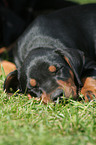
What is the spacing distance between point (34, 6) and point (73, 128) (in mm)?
5889

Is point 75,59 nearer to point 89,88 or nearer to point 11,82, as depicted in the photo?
point 89,88

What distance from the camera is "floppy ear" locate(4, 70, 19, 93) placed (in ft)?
10.9

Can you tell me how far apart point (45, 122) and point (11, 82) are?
121 centimetres

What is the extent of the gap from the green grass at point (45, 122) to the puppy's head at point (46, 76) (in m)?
0.15

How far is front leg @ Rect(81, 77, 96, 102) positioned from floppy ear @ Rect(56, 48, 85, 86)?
0.48 ft

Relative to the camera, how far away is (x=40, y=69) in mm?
3096

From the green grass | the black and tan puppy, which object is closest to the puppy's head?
the black and tan puppy

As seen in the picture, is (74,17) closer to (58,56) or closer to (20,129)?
(58,56)

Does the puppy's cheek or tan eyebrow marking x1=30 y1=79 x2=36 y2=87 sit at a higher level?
tan eyebrow marking x1=30 y1=79 x2=36 y2=87

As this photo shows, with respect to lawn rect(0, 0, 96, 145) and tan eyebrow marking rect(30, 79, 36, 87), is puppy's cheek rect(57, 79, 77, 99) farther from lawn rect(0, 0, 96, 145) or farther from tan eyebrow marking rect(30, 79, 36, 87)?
tan eyebrow marking rect(30, 79, 36, 87)

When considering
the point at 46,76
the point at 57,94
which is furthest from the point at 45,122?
the point at 46,76

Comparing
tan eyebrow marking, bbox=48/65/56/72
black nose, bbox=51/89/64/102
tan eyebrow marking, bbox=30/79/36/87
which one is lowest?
black nose, bbox=51/89/64/102

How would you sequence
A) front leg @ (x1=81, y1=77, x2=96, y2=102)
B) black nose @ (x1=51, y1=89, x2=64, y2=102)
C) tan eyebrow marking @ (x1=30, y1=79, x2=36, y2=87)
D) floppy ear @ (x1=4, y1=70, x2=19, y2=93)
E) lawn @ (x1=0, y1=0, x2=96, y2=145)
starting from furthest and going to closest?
1. floppy ear @ (x1=4, y1=70, x2=19, y2=93)
2. tan eyebrow marking @ (x1=30, y1=79, x2=36, y2=87)
3. front leg @ (x1=81, y1=77, x2=96, y2=102)
4. black nose @ (x1=51, y1=89, x2=64, y2=102)
5. lawn @ (x1=0, y1=0, x2=96, y2=145)

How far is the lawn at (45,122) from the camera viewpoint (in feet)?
6.54
